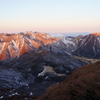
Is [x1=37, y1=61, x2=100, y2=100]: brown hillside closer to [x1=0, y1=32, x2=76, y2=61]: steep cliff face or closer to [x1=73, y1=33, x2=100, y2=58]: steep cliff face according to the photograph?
[x1=0, y1=32, x2=76, y2=61]: steep cliff face

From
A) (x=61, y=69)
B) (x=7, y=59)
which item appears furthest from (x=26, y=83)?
(x=7, y=59)

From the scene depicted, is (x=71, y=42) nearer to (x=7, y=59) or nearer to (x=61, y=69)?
(x=7, y=59)

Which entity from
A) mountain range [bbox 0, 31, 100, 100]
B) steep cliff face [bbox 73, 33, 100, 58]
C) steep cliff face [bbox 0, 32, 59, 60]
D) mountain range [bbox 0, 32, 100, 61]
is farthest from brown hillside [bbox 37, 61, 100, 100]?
steep cliff face [bbox 73, 33, 100, 58]

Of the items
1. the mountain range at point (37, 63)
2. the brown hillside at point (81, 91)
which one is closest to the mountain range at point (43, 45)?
the mountain range at point (37, 63)

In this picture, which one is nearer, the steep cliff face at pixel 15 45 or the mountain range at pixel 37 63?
the mountain range at pixel 37 63

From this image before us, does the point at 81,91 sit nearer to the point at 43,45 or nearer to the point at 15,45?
the point at 15,45

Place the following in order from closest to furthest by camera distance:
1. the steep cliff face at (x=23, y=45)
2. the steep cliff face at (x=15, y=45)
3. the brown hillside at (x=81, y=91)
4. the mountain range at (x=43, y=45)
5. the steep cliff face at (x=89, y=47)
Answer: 1. the brown hillside at (x=81, y=91)
2. the steep cliff face at (x=15, y=45)
3. the steep cliff face at (x=23, y=45)
4. the mountain range at (x=43, y=45)
5. the steep cliff face at (x=89, y=47)

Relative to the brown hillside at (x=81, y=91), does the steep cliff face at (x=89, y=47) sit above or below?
below

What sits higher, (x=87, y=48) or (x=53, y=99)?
(x=53, y=99)

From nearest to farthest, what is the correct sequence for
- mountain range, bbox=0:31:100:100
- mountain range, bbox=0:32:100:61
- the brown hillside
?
the brown hillside
mountain range, bbox=0:31:100:100
mountain range, bbox=0:32:100:61

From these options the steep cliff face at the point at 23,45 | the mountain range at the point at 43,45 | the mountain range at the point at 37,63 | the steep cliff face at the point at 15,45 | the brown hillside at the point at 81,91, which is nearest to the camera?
the brown hillside at the point at 81,91

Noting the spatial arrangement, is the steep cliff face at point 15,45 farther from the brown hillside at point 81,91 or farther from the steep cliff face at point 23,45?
the brown hillside at point 81,91
